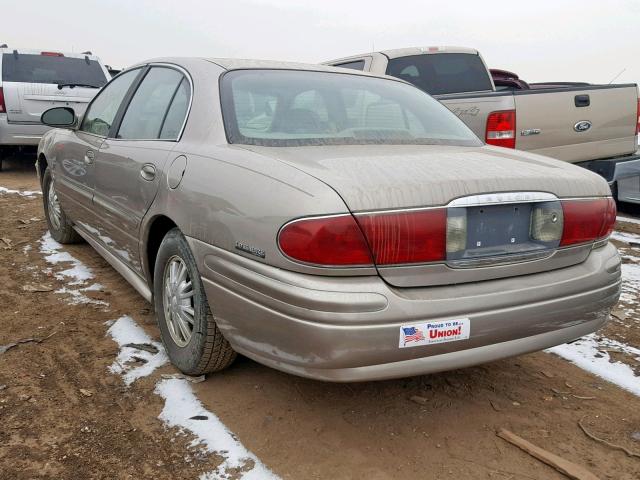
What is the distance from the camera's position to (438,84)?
686 cm

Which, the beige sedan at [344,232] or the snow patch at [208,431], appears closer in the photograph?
the beige sedan at [344,232]

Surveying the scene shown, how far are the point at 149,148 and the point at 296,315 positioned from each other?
4.97 ft

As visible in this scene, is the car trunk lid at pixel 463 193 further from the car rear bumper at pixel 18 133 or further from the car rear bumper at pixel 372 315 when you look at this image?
the car rear bumper at pixel 18 133

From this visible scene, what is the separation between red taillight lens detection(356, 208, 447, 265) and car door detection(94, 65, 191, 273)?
128 cm

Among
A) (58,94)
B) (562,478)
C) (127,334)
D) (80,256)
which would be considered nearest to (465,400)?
(562,478)

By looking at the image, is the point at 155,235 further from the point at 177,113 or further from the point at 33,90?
the point at 33,90

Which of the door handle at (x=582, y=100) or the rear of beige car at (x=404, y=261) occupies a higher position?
the door handle at (x=582, y=100)

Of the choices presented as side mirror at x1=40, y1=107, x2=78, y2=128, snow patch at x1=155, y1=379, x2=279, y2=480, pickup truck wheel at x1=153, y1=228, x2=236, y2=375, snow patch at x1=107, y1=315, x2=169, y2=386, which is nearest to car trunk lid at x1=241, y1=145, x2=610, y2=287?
pickup truck wheel at x1=153, y1=228, x2=236, y2=375

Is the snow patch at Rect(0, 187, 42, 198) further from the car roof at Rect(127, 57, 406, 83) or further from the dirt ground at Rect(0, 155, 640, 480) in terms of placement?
the car roof at Rect(127, 57, 406, 83)

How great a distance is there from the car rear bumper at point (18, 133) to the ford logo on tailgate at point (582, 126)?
7319mm

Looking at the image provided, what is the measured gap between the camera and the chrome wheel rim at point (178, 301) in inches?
106

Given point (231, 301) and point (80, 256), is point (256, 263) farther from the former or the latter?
point (80, 256)

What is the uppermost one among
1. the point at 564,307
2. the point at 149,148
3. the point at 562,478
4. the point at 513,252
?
the point at 149,148

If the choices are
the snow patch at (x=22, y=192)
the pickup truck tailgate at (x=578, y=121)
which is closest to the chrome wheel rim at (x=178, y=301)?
the pickup truck tailgate at (x=578, y=121)
